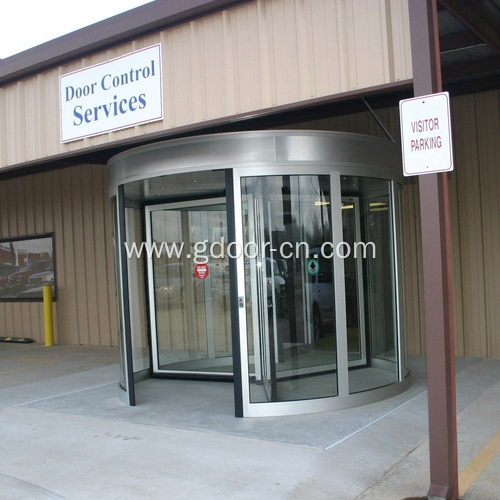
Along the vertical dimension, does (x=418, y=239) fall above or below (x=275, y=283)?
above

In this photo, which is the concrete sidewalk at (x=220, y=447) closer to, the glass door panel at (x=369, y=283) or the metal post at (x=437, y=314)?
the metal post at (x=437, y=314)

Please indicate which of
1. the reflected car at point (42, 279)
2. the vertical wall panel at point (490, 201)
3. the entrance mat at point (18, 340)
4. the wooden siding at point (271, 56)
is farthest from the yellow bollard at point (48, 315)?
the vertical wall panel at point (490, 201)

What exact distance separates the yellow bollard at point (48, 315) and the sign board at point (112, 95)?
6.08 m

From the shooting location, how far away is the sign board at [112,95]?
6809 mm

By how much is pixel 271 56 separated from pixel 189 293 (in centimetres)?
374

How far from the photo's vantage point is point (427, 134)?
4.34m

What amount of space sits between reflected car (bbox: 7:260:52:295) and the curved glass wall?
21.5 ft

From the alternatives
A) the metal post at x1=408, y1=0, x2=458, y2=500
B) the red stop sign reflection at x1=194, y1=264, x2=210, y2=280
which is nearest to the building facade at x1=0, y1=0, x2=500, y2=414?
the red stop sign reflection at x1=194, y1=264, x2=210, y2=280

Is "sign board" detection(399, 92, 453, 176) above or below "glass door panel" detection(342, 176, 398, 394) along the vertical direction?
above

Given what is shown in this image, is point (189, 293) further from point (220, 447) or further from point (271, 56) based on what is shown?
point (271, 56)

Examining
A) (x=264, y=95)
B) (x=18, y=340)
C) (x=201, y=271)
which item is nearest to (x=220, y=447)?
(x=264, y=95)

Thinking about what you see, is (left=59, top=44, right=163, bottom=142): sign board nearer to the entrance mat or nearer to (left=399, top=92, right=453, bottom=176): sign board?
(left=399, top=92, right=453, bottom=176): sign board

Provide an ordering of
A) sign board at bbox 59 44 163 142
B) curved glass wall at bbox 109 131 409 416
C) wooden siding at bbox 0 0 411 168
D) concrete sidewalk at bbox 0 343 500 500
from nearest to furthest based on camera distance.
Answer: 1. concrete sidewalk at bbox 0 343 500 500
2. wooden siding at bbox 0 0 411 168
3. curved glass wall at bbox 109 131 409 416
4. sign board at bbox 59 44 163 142

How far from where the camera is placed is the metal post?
14.0ft
